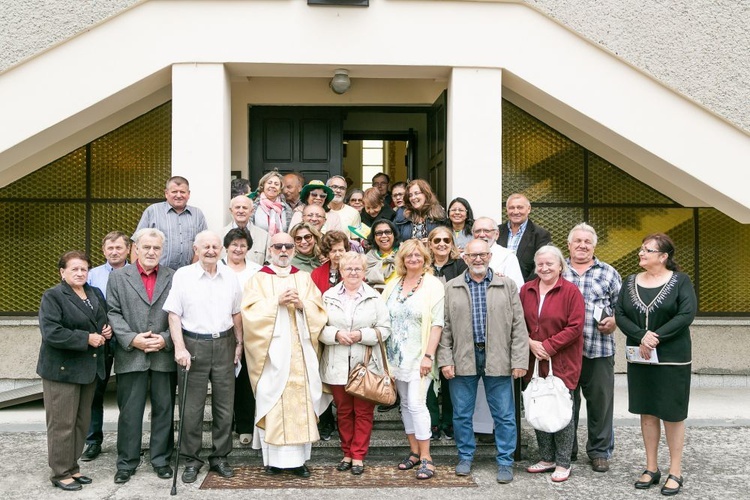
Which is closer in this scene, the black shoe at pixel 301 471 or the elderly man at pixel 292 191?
the black shoe at pixel 301 471

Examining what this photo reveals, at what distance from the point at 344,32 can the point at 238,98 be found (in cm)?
211

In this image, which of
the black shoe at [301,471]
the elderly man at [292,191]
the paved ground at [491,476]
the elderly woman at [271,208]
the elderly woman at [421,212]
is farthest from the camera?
the elderly man at [292,191]

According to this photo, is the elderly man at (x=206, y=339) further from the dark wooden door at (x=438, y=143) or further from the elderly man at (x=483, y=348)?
the dark wooden door at (x=438, y=143)

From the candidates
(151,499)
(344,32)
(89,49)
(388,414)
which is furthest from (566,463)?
(89,49)

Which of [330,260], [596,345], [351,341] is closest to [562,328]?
[596,345]

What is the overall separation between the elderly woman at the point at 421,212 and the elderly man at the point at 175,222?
6.34 feet

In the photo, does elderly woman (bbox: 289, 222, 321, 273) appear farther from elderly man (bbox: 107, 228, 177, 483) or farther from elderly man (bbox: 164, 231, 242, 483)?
elderly man (bbox: 107, 228, 177, 483)

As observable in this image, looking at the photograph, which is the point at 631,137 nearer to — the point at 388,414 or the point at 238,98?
the point at 388,414

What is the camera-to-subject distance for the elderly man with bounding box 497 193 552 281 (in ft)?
20.8

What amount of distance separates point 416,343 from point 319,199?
6.59ft

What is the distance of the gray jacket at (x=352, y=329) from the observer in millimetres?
5359

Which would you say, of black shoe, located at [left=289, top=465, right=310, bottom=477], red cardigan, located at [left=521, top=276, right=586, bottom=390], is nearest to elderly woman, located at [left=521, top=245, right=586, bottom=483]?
red cardigan, located at [left=521, top=276, right=586, bottom=390]

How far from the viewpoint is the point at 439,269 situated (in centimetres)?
595

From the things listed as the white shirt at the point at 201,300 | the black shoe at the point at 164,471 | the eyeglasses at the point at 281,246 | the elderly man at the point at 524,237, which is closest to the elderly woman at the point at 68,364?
the black shoe at the point at 164,471
